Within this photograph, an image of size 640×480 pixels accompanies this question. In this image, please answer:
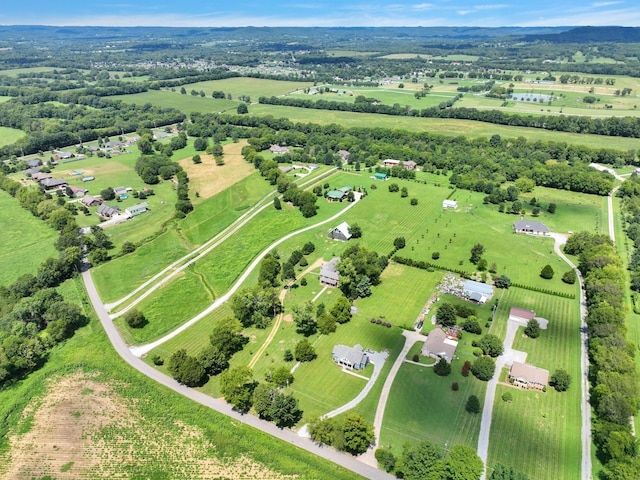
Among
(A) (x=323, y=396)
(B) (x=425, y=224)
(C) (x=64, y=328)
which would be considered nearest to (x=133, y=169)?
(C) (x=64, y=328)

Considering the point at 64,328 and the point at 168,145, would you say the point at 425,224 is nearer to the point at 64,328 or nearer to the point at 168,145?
the point at 64,328

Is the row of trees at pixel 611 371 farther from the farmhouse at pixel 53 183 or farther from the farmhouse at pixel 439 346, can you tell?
the farmhouse at pixel 53 183

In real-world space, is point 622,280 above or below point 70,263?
above

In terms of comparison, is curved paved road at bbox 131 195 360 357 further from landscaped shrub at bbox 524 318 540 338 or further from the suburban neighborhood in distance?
landscaped shrub at bbox 524 318 540 338

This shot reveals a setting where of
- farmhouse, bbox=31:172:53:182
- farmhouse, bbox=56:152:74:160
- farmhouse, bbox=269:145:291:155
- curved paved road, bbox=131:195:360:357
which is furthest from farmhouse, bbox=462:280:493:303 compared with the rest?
farmhouse, bbox=56:152:74:160

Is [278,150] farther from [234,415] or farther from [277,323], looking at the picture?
[234,415]

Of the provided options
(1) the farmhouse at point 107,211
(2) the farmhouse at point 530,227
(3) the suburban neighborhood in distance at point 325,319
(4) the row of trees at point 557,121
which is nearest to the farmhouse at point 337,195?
(3) the suburban neighborhood in distance at point 325,319

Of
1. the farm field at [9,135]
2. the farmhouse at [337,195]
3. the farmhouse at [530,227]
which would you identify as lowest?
the farm field at [9,135]
